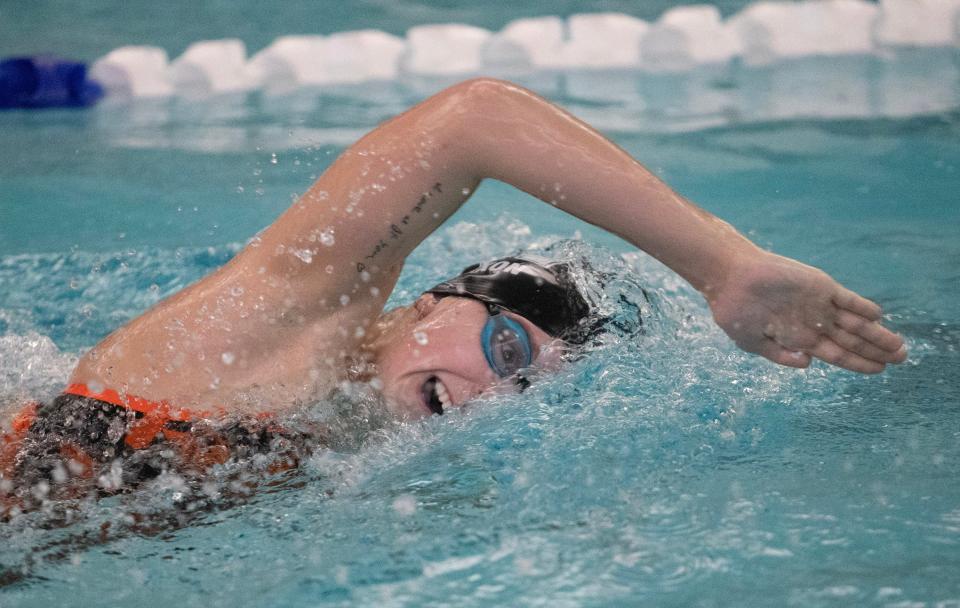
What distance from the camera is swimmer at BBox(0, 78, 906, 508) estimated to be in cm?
157

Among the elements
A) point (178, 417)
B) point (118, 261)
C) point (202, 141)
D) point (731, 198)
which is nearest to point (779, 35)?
point (731, 198)

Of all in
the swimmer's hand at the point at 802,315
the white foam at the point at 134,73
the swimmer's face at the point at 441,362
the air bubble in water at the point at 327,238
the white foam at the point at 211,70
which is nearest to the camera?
the swimmer's hand at the point at 802,315

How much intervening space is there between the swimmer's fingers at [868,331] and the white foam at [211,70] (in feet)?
15.3

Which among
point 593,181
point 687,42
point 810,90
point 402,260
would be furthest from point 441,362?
point 687,42

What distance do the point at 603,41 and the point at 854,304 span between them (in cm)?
480

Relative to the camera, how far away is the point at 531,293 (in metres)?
1.91

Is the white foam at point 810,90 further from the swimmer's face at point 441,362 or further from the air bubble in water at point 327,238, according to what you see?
the air bubble in water at point 327,238

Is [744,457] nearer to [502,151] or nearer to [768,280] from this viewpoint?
[768,280]

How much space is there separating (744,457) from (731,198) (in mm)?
2172

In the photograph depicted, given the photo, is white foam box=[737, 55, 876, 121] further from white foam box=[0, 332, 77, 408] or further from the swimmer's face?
white foam box=[0, 332, 77, 408]

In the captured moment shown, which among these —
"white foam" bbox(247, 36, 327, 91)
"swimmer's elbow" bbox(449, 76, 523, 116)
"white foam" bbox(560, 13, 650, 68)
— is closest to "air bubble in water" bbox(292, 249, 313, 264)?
"swimmer's elbow" bbox(449, 76, 523, 116)

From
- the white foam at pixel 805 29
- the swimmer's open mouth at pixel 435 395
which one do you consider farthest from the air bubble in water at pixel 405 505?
the white foam at pixel 805 29

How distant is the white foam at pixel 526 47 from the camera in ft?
19.2

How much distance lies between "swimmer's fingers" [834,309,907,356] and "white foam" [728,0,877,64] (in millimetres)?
4597
